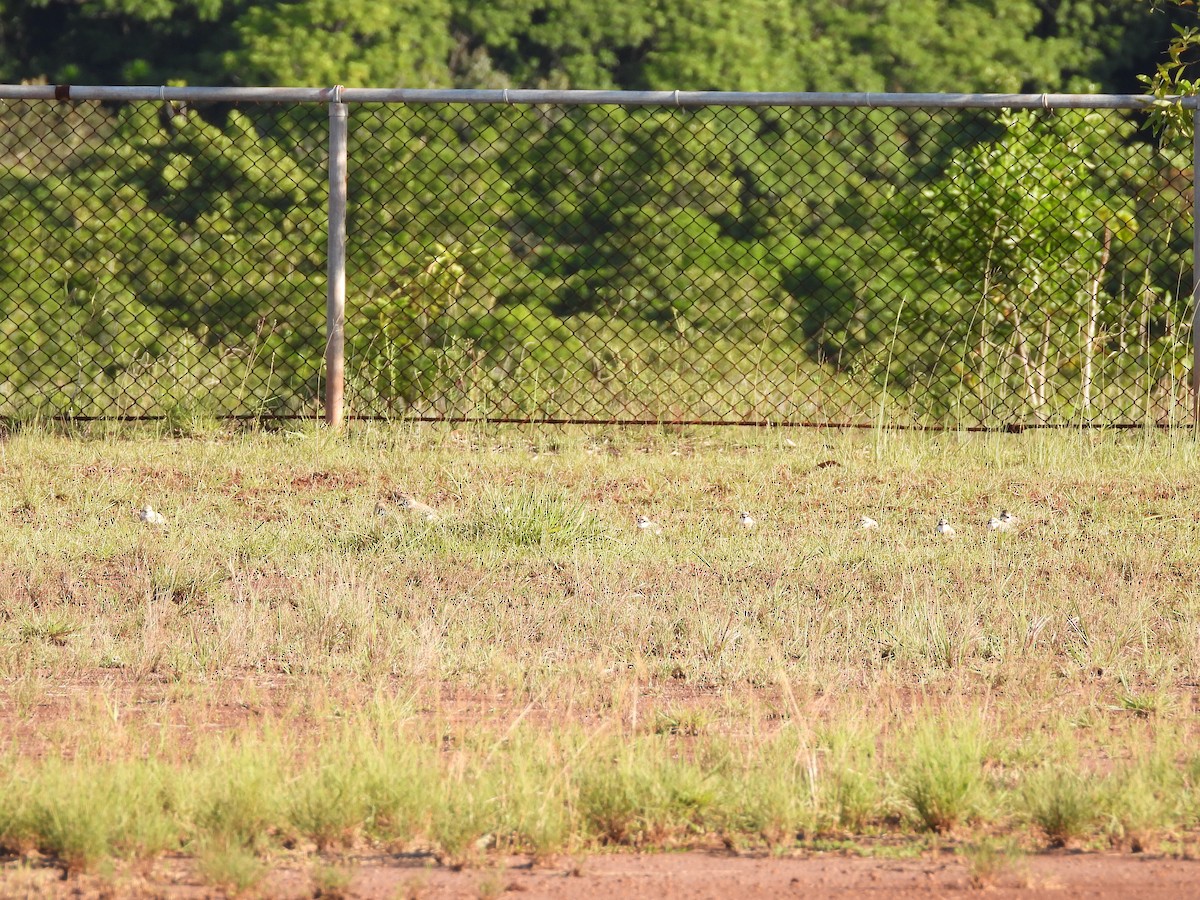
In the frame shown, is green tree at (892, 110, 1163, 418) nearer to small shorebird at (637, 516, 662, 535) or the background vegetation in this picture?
the background vegetation

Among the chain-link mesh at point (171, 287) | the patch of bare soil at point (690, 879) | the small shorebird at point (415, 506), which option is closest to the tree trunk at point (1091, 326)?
the small shorebird at point (415, 506)

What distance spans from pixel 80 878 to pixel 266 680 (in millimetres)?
1161

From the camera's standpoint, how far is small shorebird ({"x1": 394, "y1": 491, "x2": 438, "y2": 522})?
5112 mm

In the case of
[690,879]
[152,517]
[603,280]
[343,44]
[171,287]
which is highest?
[343,44]

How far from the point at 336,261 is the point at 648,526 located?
235cm

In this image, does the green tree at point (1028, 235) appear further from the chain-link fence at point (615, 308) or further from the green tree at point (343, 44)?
the green tree at point (343, 44)

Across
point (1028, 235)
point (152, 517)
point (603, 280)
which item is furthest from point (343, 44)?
point (152, 517)

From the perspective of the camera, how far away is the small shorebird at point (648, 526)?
199 inches

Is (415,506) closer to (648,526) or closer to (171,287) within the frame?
(648,526)

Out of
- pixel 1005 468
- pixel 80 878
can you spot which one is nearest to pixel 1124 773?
pixel 80 878

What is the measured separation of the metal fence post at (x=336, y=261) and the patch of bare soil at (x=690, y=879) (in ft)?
14.5

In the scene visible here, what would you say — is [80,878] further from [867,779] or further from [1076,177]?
[1076,177]

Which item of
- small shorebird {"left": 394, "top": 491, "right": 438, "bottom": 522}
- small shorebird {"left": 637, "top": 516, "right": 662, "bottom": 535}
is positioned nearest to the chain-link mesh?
small shorebird {"left": 394, "top": 491, "right": 438, "bottom": 522}

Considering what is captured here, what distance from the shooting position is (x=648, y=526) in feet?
16.8
